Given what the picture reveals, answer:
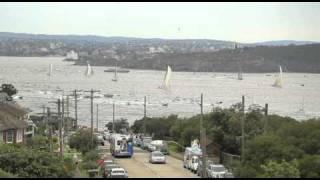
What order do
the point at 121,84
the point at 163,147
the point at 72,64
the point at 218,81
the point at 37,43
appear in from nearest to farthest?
the point at 163,147
the point at 121,84
the point at 218,81
the point at 37,43
the point at 72,64

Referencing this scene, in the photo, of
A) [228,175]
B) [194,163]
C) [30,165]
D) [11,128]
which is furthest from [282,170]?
[11,128]

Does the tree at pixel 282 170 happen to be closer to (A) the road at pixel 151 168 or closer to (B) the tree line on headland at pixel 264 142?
(B) the tree line on headland at pixel 264 142

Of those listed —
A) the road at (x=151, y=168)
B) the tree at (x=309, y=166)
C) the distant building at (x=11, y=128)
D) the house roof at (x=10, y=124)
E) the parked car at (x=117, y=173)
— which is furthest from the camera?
the distant building at (x=11, y=128)

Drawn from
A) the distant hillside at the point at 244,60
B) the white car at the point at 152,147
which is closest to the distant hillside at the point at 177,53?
the distant hillside at the point at 244,60

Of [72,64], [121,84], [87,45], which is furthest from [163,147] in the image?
[72,64]

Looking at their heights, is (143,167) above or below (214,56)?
below

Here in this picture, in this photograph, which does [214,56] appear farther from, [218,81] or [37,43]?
[37,43]
